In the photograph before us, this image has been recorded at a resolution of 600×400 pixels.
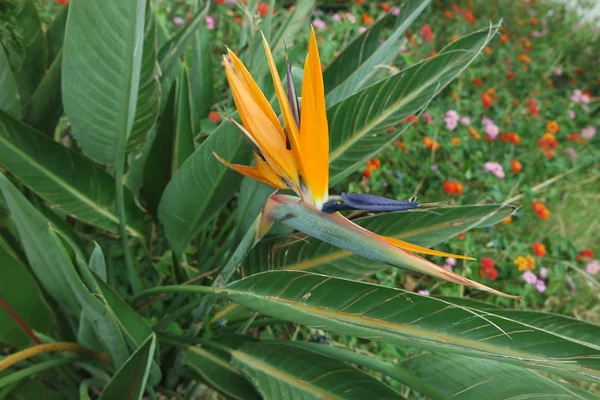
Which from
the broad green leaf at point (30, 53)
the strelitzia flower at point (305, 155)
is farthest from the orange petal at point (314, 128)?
the broad green leaf at point (30, 53)

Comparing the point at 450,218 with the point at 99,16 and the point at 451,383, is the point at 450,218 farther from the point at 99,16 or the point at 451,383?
the point at 99,16

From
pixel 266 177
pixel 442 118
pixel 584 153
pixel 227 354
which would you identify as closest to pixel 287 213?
pixel 266 177

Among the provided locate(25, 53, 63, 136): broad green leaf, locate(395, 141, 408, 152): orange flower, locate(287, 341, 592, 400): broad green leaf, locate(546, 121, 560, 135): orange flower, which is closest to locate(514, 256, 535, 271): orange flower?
locate(395, 141, 408, 152): orange flower

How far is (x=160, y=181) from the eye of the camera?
0.87 metres

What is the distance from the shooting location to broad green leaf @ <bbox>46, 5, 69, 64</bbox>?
0.83 metres

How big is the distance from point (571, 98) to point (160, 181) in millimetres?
1871

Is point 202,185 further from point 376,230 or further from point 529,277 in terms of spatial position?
point 529,277

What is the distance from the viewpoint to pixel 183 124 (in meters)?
0.81

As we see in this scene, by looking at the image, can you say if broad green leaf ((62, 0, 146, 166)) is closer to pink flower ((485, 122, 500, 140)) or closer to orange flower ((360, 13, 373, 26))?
pink flower ((485, 122, 500, 140))

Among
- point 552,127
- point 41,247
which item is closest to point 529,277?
point 552,127

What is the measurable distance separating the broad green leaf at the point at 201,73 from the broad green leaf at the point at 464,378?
513 mm

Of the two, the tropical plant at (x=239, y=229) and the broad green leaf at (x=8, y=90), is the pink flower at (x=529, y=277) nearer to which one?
the tropical plant at (x=239, y=229)

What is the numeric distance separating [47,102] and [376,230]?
50cm

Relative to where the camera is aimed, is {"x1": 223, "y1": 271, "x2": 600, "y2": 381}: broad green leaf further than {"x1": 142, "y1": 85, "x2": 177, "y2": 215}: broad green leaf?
No
